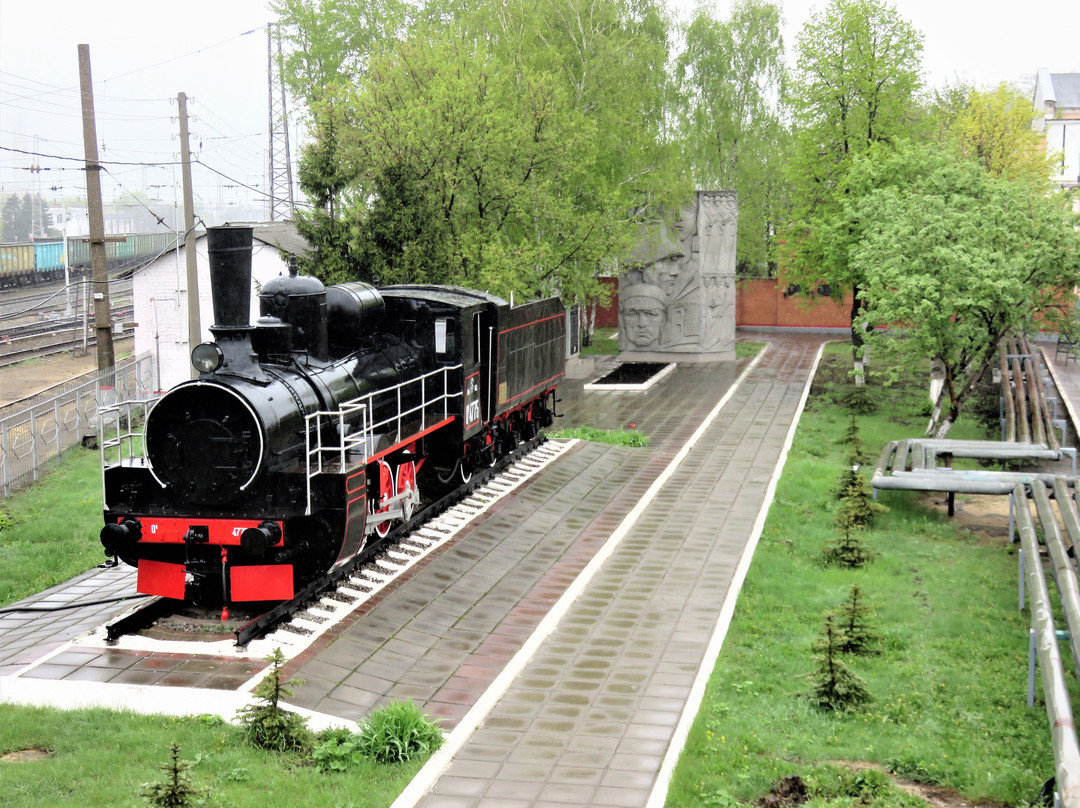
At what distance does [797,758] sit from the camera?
9.55 metres

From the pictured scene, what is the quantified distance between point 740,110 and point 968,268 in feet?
95.5

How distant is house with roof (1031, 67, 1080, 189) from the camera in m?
62.0

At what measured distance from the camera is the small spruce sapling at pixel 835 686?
1054 cm

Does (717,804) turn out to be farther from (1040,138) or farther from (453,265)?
(1040,138)

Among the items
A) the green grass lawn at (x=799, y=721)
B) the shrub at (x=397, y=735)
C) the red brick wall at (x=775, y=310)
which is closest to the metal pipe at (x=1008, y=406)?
the green grass lawn at (x=799, y=721)

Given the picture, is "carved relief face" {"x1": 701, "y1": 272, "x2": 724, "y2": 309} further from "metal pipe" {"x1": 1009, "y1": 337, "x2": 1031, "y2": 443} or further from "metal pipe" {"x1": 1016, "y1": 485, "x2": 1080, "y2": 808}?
"metal pipe" {"x1": 1016, "y1": 485, "x2": 1080, "y2": 808}

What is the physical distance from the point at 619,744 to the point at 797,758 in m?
1.61

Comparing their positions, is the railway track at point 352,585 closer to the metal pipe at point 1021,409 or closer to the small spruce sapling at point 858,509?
the small spruce sapling at point 858,509

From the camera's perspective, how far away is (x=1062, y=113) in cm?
6612

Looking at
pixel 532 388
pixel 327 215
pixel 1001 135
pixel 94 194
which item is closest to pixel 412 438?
pixel 532 388

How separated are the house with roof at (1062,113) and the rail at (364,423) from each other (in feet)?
173

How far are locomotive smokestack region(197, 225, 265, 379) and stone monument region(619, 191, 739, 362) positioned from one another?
87.1 feet

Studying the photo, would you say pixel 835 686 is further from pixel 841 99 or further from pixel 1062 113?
pixel 1062 113

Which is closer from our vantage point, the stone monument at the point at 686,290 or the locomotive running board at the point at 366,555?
the locomotive running board at the point at 366,555
